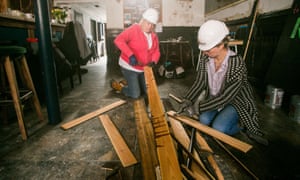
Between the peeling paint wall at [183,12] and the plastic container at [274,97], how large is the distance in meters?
5.35

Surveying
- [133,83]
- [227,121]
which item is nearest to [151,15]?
[133,83]

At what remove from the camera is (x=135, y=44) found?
3.27 meters

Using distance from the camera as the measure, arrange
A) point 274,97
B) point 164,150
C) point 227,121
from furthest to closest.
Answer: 1. point 274,97
2. point 227,121
3. point 164,150

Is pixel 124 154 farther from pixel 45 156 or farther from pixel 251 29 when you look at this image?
pixel 251 29

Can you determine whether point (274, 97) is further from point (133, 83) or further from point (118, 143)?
point (118, 143)

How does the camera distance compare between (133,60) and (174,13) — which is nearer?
(133,60)

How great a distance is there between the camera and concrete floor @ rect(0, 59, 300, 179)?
149 cm

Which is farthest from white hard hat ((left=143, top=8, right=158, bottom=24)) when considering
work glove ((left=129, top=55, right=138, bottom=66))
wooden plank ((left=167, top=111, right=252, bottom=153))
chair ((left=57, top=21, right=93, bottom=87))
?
wooden plank ((left=167, top=111, right=252, bottom=153))

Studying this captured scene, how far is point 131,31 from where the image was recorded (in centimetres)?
323

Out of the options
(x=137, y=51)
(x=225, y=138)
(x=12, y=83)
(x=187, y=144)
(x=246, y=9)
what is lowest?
(x=187, y=144)

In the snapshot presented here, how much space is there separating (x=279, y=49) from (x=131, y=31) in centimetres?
234

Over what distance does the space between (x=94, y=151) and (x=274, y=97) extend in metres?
2.57

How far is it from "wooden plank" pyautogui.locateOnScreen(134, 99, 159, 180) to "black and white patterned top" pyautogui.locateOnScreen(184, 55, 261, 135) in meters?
0.54

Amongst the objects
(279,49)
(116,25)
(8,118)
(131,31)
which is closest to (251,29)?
(279,49)
